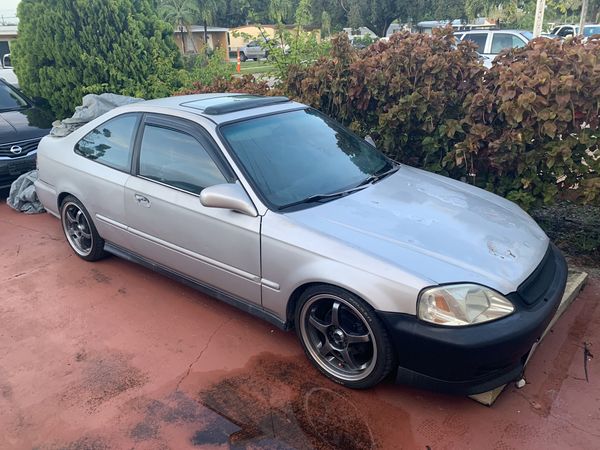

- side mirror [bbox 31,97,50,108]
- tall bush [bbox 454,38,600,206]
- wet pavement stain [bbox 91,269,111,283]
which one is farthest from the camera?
side mirror [bbox 31,97,50,108]

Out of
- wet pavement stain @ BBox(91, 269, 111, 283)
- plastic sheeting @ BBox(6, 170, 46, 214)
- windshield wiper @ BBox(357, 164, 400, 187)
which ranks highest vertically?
windshield wiper @ BBox(357, 164, 400, 187)

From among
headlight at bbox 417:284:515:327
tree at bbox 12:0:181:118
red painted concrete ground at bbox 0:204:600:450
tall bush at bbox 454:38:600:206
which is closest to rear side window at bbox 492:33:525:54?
tree at bbox 12:0:181:118

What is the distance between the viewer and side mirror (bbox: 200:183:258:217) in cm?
307

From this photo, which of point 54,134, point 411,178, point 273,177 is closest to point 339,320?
point 273,177

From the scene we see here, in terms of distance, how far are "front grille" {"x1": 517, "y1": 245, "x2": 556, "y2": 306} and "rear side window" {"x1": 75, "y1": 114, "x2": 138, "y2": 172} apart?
9.79 feet

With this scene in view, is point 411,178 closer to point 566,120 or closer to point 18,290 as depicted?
point 566,120

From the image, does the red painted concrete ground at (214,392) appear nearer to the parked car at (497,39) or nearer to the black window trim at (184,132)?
the black window trim at (184,132)

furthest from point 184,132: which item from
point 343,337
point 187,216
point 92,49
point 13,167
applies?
point 92,49

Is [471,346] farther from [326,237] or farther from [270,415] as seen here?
[270,415]

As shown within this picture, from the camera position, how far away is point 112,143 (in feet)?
13.9

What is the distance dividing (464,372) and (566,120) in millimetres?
2482

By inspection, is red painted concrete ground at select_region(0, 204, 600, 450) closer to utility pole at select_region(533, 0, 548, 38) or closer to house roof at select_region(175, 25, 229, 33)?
utility pole at select_region(533, 0, 548, 38)

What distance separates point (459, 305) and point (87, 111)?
512cm

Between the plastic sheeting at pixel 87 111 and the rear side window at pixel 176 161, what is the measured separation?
1.78 meters
